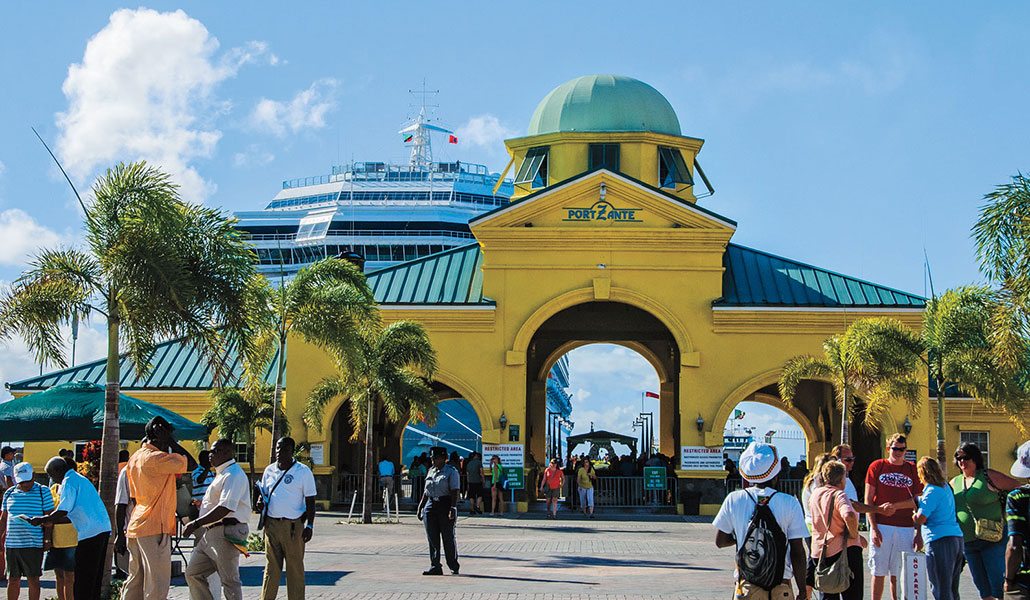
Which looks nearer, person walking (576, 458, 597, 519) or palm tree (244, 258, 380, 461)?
palm tree (244, 258, 380, 461)

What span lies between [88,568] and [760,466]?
20.9 feet

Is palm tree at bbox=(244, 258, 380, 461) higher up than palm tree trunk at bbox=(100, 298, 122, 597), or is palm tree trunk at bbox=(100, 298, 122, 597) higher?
palm tree at bbox=(244, 258, 380, 461)

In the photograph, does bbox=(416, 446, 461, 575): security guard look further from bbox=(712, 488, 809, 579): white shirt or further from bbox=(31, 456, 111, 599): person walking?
bbox=(712, 488, 809, 579): white shirt

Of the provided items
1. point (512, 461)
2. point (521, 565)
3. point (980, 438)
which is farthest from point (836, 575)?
point (980, 438)

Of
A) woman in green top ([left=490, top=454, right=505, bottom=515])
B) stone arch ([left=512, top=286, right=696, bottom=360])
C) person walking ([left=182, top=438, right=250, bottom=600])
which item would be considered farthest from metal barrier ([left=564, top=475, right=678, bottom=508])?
person walking ([left=182, top=438, right=250, bottom=600])

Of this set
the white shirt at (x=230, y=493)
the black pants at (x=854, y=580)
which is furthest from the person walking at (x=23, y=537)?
the black pants at (x=854, y=580)

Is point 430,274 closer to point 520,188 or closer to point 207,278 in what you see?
point 520,188

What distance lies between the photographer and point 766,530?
872 cm

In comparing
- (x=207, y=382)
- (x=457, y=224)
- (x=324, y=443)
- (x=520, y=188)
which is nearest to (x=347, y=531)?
(x=324, y=443)

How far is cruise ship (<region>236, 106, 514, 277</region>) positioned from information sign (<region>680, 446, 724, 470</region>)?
117 feet

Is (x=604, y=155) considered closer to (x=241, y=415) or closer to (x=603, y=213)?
(x=603, y=213)

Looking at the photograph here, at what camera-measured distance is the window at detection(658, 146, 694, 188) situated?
39.3m

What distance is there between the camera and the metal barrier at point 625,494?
34062 mm

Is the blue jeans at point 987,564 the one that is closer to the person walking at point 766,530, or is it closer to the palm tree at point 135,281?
the person walking at point 766,530
